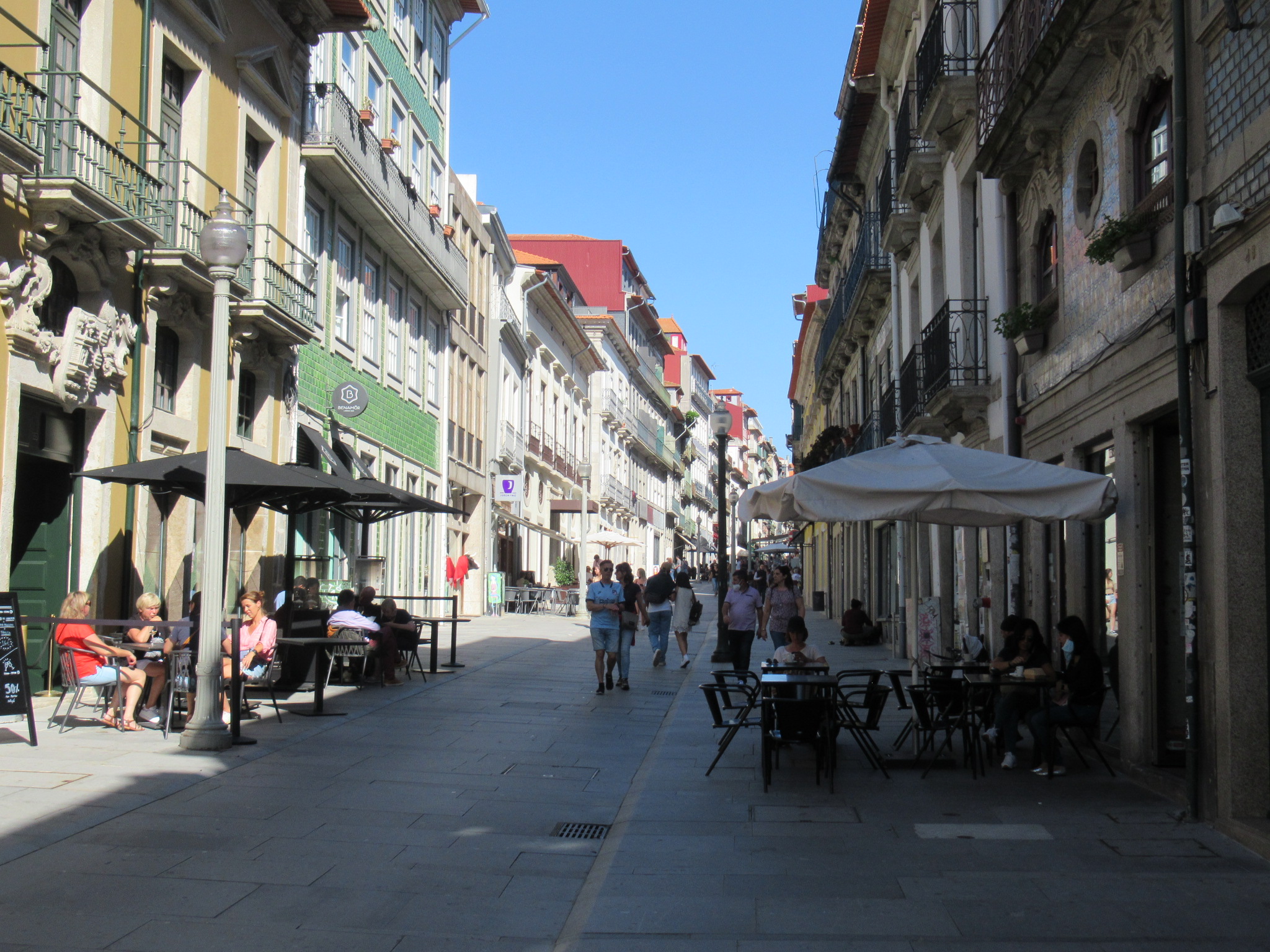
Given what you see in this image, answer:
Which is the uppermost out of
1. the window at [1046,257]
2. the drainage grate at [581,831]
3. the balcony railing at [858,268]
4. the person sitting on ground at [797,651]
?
the balcony railing at [858,268]

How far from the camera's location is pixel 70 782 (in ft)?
28.2

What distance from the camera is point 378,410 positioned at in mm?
25938

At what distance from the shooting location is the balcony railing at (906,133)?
19250 millimetres

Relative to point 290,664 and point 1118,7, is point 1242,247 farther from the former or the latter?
point 290,664

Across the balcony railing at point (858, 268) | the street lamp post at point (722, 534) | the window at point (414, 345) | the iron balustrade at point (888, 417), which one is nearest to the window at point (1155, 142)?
the street lamp post at point (722, 534)

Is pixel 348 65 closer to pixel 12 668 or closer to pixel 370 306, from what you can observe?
pixel 370 306

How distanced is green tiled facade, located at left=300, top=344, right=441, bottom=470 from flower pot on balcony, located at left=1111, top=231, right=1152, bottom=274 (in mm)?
14606

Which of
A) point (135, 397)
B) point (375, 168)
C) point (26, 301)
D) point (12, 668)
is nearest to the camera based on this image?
point (12, 668)

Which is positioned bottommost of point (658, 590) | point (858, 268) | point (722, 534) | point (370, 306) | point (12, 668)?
point (12, 668)

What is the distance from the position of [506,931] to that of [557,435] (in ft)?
145

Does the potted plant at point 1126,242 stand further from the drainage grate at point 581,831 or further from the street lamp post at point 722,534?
the street lamp post at point 722,534

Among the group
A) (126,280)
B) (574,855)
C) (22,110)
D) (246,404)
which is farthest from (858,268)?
(574,855)

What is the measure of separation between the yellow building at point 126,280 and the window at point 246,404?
4 cm

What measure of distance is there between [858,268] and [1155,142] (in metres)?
17.7
